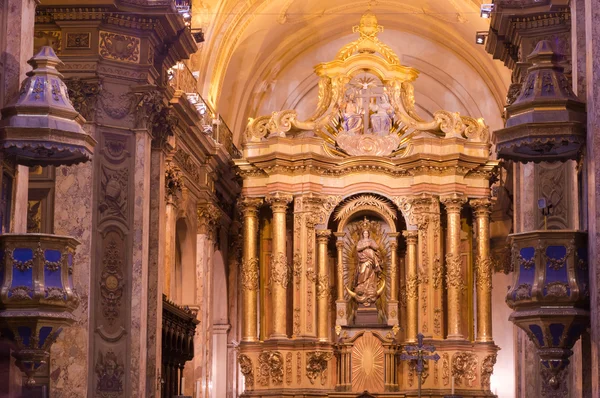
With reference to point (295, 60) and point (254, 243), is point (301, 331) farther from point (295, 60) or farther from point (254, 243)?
point (295, 60)

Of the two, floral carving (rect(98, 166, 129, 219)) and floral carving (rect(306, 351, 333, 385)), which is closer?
floral carving (rect(98, 166, 129, 219))

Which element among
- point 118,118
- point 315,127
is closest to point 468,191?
point 315,127

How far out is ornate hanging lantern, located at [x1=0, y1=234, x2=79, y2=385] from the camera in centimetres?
1188

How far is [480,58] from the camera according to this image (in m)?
27.9

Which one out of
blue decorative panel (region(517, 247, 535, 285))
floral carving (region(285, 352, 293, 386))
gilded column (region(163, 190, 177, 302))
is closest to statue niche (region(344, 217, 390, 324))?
floral carving (region(285, 352, 293, 386))

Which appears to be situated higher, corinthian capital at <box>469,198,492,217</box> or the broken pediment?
the broken pediment

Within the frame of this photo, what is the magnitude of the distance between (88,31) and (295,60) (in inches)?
472

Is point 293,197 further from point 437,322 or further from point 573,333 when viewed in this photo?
point 573,333

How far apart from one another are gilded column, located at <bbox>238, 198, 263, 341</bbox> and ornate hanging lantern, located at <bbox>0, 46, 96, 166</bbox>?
516 inches

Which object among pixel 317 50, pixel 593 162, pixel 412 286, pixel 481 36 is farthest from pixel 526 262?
pixel 317 50

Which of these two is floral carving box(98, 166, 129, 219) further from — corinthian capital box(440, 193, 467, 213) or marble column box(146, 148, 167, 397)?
corinthian capital box(440, 193, 467, 213)

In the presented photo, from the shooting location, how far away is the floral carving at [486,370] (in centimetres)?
2528

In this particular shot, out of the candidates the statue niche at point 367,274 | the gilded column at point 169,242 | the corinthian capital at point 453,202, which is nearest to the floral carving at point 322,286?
the statue niche at point 367,274

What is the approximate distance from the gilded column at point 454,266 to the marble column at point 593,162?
13614 mm
